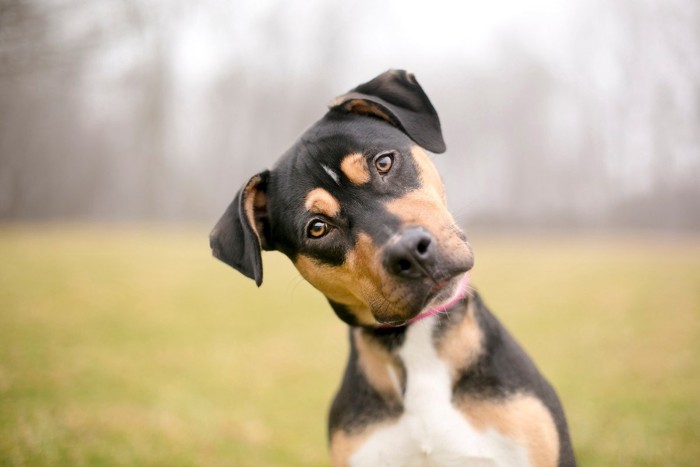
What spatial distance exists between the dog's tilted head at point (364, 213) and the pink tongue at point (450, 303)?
0.09 m

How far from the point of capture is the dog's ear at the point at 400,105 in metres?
4.00

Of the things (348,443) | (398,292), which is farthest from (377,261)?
(348,443)

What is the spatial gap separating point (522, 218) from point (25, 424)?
4127 centimetres

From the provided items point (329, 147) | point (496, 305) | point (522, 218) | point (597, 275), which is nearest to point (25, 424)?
point (329, 147)

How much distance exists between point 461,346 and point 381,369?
505mm

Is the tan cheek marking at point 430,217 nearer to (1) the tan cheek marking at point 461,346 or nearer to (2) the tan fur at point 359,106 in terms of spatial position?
(1) the tan cheek marking at point 461,346

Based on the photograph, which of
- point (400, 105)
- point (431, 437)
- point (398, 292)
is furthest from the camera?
point (400, 105)

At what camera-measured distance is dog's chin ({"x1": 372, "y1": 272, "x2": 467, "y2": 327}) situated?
10.7ft

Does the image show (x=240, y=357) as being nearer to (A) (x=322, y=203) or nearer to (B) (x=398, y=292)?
(A) (x=322, y=203)

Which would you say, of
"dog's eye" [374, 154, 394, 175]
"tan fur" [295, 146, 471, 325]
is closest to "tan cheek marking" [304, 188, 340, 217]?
"tan fur" [295, 146, 471, 325]

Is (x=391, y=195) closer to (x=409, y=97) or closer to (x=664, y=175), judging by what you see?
(x=409, y=97)

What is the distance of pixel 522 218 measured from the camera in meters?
44.4

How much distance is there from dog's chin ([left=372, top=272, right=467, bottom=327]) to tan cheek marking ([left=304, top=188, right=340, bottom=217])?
65 cm

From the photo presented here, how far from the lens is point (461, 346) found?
3705mm
